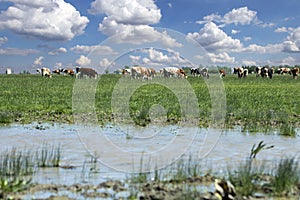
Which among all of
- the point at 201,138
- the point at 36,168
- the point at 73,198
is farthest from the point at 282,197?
the point at 201,138

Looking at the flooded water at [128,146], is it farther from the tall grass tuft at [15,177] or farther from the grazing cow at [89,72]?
the grazing cow at [89,72]

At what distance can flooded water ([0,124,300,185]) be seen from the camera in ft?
29.0

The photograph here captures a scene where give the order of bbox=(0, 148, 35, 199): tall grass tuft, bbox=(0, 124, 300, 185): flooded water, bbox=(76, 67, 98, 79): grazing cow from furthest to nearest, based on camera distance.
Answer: bbox=(76, 67, 98, 79): grazing cow < bbox=(0, 124, 300, 185): flooded water < bbox=(0, 148, 35, 199): tall grass tuft

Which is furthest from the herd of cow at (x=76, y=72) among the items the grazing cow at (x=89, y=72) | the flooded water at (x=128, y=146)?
the flooded water at (x=128, y=146)

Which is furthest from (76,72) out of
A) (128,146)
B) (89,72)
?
(128,146)

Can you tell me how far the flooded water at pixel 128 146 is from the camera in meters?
8.84

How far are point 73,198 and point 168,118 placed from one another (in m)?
11.4

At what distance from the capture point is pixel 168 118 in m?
18.1

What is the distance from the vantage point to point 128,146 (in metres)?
12.0

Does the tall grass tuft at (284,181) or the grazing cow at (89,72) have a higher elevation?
the grazing cow at (89,72)

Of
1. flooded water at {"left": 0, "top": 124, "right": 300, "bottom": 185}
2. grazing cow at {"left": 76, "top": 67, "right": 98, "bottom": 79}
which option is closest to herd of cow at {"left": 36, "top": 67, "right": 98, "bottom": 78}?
grazing cow at {"left": 76, "top": 67, "right": 98, "bottom": 79}

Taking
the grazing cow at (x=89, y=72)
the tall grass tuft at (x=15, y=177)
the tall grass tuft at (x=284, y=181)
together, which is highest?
the grazing cow at (x=89, y=72)

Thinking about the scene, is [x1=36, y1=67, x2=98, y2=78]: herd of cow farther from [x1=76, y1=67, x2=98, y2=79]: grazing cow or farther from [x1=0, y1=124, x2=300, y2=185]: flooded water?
[x1=0, y1=124, x2=300, y2=185]: flooded water

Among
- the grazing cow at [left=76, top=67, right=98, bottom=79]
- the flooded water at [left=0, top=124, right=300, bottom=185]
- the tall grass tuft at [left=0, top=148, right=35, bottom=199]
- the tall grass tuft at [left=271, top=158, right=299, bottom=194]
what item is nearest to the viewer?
the tall grass tuft at [left=0, top=148, right=35, bottom=199]
